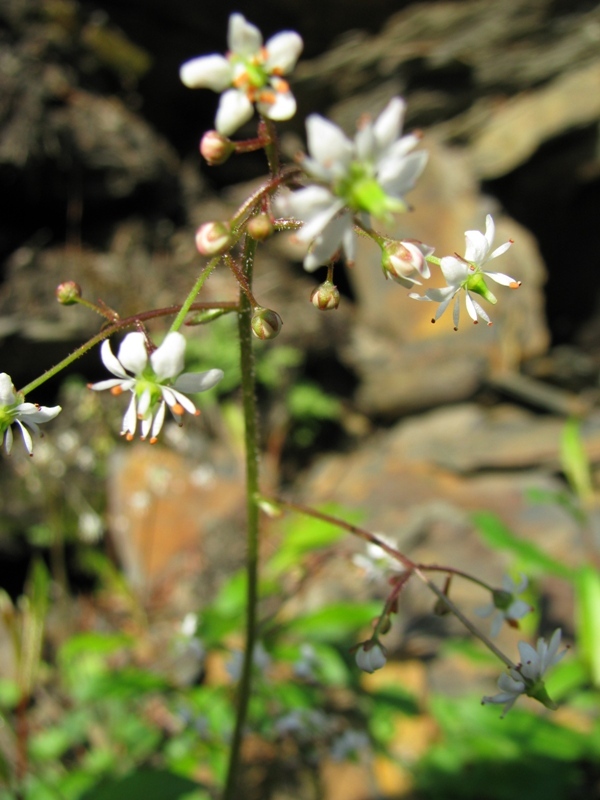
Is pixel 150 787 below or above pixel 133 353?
below

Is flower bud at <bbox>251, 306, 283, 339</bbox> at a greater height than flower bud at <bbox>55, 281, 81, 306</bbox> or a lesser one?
lesser

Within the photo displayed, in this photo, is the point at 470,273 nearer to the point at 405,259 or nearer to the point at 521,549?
the point at 405,259

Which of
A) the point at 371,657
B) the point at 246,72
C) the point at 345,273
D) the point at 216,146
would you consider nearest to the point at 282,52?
the point at 246,72

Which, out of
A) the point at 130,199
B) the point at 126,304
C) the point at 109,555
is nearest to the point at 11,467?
the point at 109,555

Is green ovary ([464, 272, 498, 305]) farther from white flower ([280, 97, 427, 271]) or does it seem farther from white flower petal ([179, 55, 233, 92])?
white flower petal ([179, 55, 233, 92])

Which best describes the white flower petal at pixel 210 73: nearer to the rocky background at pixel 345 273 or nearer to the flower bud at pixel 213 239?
the flower bud at pixel 213 239

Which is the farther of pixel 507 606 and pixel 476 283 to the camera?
pixel 507 606

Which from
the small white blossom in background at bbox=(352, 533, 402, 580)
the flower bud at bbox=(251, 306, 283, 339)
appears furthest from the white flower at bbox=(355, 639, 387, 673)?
the flower bud at bbox=(251, 306, 283, 339)
